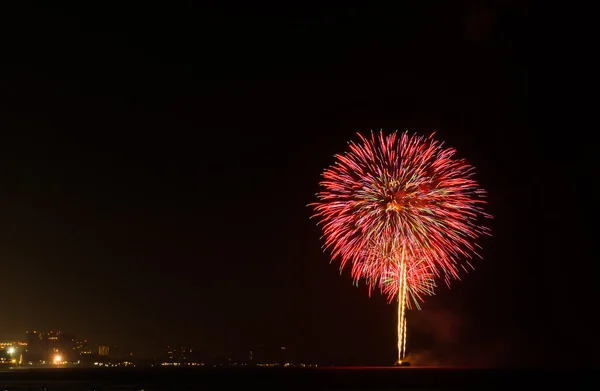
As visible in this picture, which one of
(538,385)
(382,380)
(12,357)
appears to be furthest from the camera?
(12,357)

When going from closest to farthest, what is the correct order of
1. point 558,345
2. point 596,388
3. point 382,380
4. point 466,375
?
point 596,388 < point 382,380 < point 466,375 < point 558,345

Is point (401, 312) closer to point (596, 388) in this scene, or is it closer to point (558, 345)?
point (596, 388)

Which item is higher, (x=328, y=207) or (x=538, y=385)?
(x=328, y=207)

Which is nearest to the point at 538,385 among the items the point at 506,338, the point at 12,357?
the point at 506,338

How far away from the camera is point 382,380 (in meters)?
78.1

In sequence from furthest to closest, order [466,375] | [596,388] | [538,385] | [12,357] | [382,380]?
[12,357] < [466,375] < [382,380] < [538,385] < [596,388]

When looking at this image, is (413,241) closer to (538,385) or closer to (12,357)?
(538,385)

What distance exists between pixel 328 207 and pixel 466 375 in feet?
87.5

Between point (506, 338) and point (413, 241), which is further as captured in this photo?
point (506, 338)

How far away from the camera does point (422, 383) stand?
236 ft

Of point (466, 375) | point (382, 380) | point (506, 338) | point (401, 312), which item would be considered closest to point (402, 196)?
point (401, 312)

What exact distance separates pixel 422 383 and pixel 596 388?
14.8 m

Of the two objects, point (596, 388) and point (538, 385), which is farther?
point (538, 385)

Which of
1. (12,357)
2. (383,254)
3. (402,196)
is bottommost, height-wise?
(12,357)
